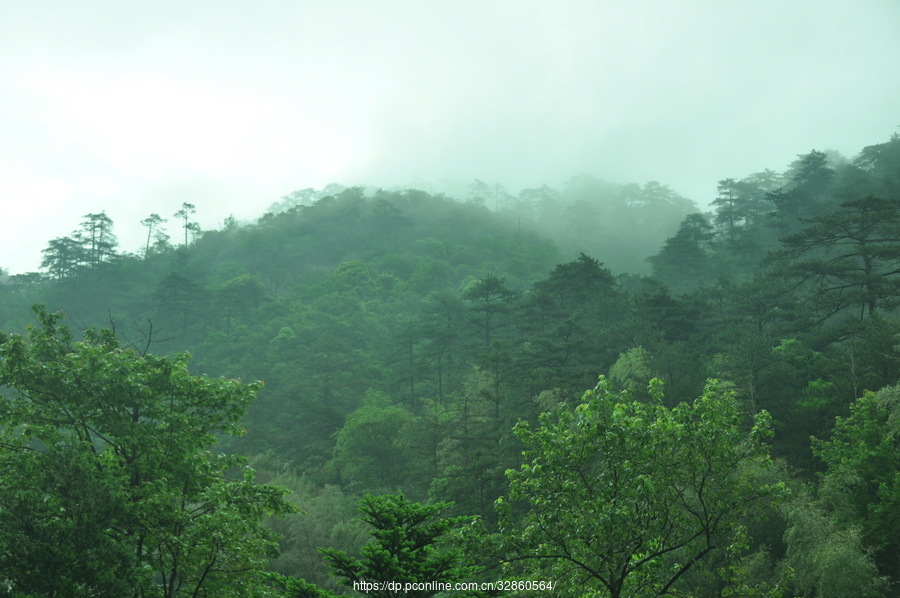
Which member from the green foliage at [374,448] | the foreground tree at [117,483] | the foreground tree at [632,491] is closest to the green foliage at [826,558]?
the foreground tree at [632,491]

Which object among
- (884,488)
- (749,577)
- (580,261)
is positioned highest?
(580,261)

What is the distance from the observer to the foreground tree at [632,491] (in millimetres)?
11070

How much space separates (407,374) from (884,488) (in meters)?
37.1

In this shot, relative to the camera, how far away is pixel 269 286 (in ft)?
327

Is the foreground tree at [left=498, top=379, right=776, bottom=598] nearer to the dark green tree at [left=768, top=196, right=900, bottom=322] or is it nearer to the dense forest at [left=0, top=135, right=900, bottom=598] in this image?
the dense forest at [left=0, top=135, right=900, bottom=598]

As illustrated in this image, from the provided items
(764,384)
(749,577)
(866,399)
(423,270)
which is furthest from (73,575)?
(423,270)

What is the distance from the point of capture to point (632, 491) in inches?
432

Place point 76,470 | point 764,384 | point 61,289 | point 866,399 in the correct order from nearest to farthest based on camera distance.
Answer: point 76,470, point 866,399, point 764,384, point 61,289

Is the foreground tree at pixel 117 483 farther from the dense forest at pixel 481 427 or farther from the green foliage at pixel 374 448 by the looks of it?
the green foliage at pixel 374 448

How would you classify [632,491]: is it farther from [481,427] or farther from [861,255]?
[861,255]

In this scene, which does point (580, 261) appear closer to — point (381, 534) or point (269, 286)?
A: point (381, 534)

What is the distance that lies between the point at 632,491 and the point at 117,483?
10.8m

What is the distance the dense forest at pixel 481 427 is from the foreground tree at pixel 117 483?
6 cm

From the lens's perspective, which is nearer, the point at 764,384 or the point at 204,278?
the point at 764,384
